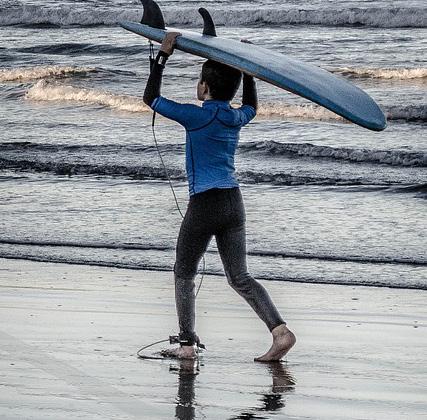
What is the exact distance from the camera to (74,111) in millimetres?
22078

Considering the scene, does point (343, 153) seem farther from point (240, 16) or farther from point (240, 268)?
point (240, 16)

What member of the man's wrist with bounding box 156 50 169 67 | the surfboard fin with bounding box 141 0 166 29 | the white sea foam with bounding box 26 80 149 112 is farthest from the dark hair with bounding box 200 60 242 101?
the white sea foam with bounding box 26 80 149 112

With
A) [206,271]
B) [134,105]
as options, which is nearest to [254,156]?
[134,105]

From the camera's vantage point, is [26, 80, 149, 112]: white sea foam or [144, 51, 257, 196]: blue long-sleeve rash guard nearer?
[144, 51, 257, 196]: blue long-sleeve rash guard

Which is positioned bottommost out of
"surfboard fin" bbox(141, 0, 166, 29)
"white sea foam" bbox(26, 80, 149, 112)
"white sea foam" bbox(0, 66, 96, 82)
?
"white sea foam" bbox(26, 80, 149, 112)

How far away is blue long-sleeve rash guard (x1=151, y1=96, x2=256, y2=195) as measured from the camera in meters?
5.75

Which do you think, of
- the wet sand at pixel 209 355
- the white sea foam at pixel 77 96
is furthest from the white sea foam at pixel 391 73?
the wet sand at pixel 209 355

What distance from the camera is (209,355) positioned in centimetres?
613

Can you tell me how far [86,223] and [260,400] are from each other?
6.10 metres

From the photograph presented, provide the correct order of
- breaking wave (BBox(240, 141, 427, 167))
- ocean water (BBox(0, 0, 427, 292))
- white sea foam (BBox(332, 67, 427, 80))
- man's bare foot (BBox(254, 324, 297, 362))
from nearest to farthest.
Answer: man's bare foot (BBox(254, 324, 297, 362)), ocean water (BBox(0, 0, 427, 292)), breaking wave (BBox(240, 141, 427, 167)), white sea foam (BBox(332, 67, 427, 80))

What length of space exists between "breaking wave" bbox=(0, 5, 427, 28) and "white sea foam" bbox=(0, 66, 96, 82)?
8.58m

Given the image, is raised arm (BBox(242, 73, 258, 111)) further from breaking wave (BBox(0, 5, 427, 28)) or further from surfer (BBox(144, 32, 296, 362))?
breaking wave (BBox(0, 5, 427, 28))

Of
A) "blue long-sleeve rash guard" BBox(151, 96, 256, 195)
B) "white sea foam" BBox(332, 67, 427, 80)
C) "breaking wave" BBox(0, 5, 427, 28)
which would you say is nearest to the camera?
"blue long-sleeve rash guard" BBox(151, 96, 256, 195)

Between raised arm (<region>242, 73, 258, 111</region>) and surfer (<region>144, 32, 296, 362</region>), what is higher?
raised arm (<region>242, 73, 258, 111</region>)
